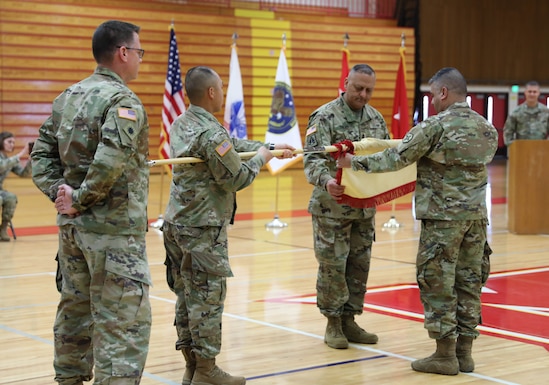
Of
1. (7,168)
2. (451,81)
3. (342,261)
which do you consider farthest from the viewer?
(7,168)

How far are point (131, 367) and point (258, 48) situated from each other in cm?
1692

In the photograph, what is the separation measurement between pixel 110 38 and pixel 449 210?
7.06ft

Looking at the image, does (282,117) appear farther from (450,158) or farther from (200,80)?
(200,80)

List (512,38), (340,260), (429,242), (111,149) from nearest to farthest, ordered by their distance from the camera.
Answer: (111,149) → (429,242) → (340,260) → (512,38)

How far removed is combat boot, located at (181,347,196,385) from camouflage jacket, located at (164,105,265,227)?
696 mm

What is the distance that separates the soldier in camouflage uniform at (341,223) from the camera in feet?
17.3

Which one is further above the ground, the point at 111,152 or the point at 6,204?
the point at 111,152

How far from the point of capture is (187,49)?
61.1 feet

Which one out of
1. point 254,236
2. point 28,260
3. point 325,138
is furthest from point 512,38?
point 325,138

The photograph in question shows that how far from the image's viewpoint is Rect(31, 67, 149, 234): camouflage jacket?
337cm

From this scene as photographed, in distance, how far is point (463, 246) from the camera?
15.8ft

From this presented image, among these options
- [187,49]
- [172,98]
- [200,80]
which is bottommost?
[200,80]

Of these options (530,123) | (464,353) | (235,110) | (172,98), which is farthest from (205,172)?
(530,123)

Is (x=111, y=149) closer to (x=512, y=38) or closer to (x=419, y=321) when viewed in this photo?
(x=419, y=321)
